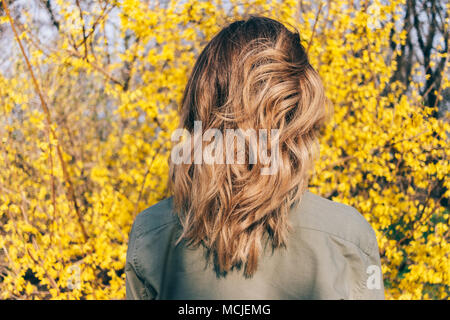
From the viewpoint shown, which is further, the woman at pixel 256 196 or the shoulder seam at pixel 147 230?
the shoulder seam at pixel 147 230

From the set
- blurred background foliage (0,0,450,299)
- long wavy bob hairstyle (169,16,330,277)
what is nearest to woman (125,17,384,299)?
long wavy bob hairstyle (169,16,330,277)

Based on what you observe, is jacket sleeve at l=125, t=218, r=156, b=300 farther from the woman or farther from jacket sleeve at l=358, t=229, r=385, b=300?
jacket sleeve at l=358, t=229, r=385, b=300

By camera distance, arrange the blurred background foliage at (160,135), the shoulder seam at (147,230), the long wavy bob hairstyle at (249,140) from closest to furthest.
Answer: the long wavy bob hairstyle at (249,140) → the shoulder seam at (147,230) → the blurred background foliage at (160,135)

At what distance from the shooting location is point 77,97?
4375mm

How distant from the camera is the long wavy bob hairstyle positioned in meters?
0.92

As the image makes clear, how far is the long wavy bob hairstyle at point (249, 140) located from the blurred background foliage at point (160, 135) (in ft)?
4.73

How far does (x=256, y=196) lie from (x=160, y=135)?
5.84 feet

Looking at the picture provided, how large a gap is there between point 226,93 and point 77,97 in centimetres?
386

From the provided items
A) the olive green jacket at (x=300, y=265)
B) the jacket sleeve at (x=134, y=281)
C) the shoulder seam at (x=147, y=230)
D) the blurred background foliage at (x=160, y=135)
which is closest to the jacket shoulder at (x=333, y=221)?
the olive green jacket at (x=300, y=265)

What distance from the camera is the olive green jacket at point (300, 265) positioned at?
3.14 feet

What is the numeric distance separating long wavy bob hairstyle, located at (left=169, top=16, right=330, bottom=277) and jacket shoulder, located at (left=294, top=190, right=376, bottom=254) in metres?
0.04

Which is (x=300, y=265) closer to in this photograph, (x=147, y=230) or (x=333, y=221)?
(x=333, y=221)

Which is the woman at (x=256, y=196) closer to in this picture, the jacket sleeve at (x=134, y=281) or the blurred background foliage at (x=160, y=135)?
the jacket sleeve at (x=134, y=281)
